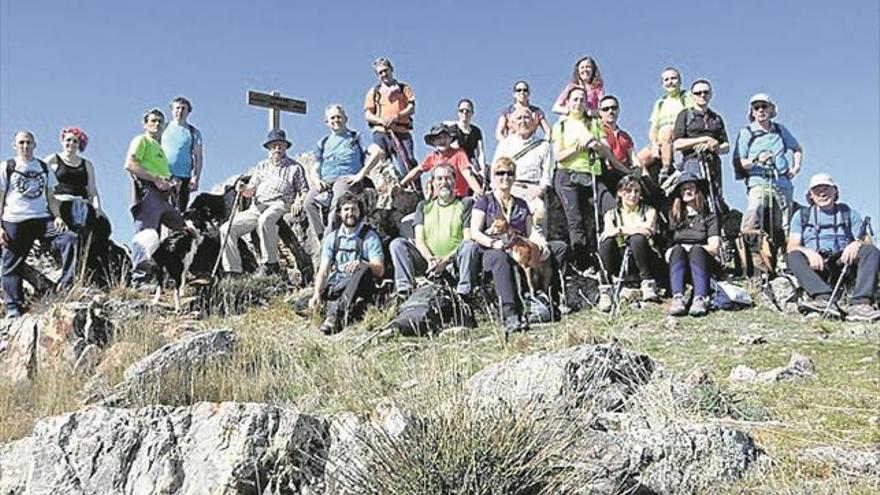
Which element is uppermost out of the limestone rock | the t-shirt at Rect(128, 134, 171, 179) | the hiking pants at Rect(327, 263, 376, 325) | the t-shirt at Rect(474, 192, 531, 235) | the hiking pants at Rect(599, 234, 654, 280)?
the t-shirt at Rect(128, 134, 171, 179)

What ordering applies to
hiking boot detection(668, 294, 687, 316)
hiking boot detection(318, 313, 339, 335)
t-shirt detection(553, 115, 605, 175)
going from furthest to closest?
t-shirt detection(553, 115, 605, 175) → hiking boot detection(668, 294, 687, 316) → hiking boot detection(318, 313, 339, 335)

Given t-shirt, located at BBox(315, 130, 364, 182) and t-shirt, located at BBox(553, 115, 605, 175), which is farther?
t-shirt, located at BBox(315, 130, 364, 182)

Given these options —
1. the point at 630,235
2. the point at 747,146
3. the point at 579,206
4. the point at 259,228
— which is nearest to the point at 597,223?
the point at 579,206

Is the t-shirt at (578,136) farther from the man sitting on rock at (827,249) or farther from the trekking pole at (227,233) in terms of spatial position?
the trekking pole at (227,233)

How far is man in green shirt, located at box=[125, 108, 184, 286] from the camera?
1030 cm

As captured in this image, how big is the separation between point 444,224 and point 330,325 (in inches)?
68.4

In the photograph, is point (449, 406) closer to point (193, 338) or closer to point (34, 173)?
point (193, 338)

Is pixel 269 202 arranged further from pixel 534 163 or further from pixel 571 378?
pixel 571 378

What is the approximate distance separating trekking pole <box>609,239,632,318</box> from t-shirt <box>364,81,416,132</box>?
3806mm

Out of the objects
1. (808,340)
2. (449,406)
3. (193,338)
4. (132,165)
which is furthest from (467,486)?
(132,165)

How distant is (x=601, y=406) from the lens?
5.41 meters

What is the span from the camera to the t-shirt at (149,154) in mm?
10594

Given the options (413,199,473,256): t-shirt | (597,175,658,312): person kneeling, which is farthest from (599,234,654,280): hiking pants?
(413,199,473,256): t-shirt

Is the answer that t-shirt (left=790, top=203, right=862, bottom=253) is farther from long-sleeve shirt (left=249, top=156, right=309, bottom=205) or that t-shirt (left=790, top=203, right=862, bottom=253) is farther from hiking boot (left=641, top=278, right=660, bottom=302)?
long-sleeve shirt (left=249, top=156, right=309, bottom=205)
